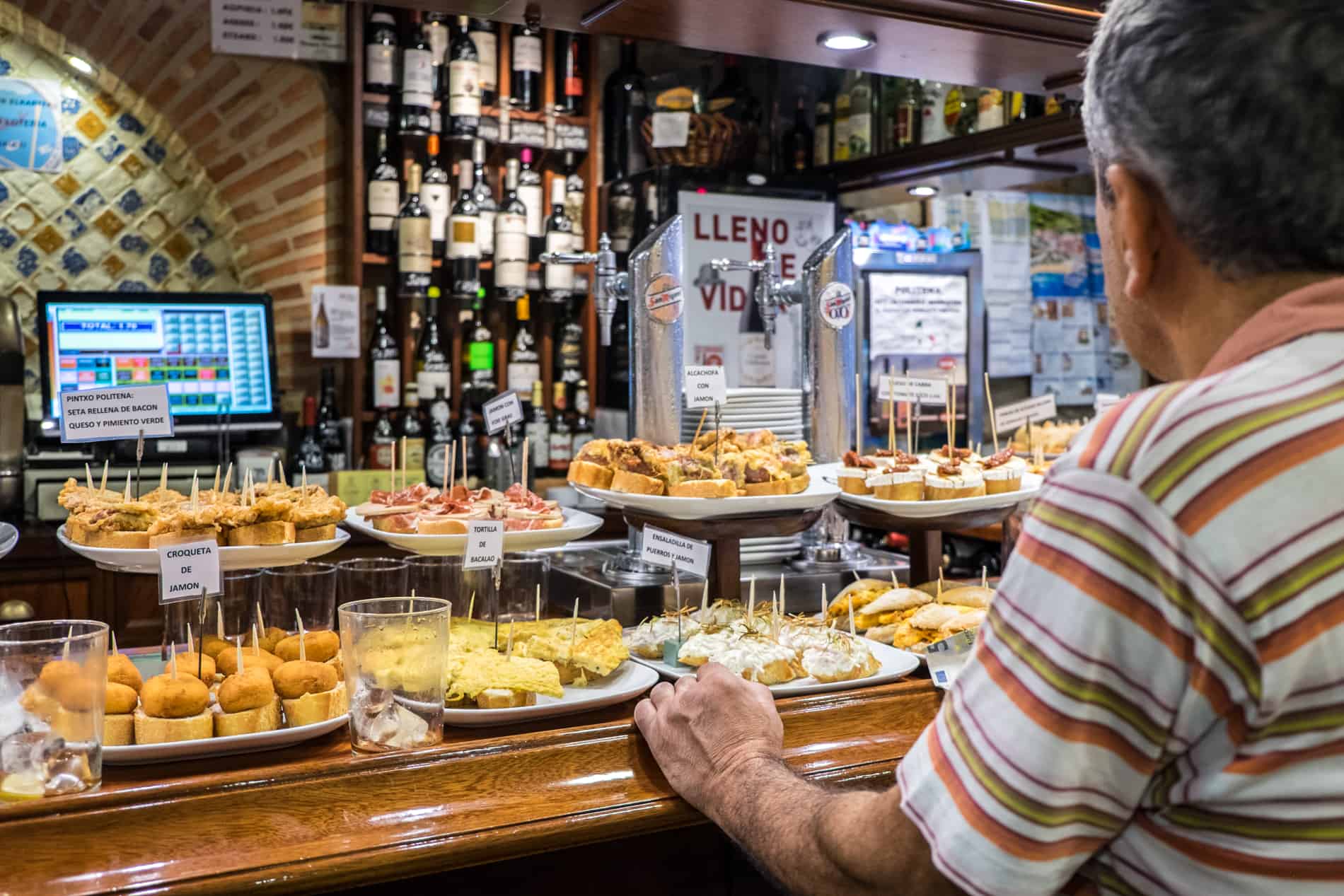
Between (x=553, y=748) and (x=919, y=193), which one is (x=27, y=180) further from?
(x=553, y=748)

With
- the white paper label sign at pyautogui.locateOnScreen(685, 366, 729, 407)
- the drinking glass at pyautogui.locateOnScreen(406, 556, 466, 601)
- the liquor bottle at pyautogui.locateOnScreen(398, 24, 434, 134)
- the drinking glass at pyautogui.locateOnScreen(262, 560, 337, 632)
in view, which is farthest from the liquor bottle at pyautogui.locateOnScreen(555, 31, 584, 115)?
the drinking glass at pyautogui.locateOnScreen(262, 560, 337, 632)

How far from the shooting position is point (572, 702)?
Answer: 1.67 meters

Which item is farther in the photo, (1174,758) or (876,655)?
(876,655)

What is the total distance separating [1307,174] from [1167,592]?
1.05 feet

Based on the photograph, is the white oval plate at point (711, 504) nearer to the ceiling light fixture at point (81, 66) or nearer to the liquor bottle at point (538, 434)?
the liquor bottle at point (538, 434)

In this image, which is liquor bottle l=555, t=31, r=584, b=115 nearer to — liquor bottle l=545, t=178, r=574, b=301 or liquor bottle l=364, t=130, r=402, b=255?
liquor bottle l=545, t=178, r=574, b=301

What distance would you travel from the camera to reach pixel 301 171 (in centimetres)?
481

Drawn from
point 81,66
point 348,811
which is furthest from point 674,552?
point 81,66

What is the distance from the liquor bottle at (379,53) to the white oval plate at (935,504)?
3.05 metres

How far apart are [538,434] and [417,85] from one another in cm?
140

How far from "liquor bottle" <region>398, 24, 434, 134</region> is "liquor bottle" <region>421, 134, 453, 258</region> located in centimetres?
8

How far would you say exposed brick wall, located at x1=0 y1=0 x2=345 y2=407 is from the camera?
456cm

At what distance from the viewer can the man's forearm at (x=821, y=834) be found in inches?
41.0

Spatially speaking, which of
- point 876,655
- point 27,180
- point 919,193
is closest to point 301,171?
point 27,180
